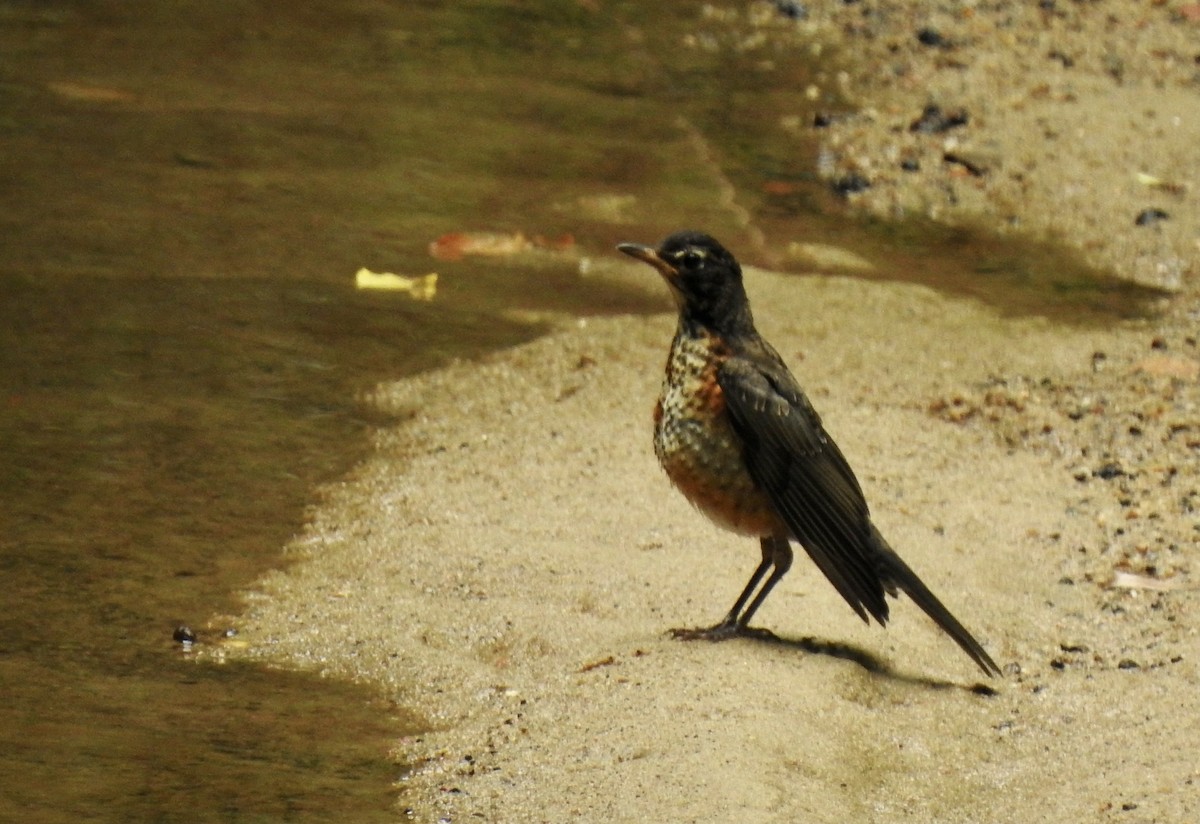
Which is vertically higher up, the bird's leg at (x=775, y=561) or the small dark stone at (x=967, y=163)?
the small dark stone at (x=967, y=163)

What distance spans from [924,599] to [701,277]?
1.08 m

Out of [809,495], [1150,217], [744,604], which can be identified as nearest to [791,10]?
[1150,217]

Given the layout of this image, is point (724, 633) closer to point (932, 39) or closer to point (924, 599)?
point (924, 599)

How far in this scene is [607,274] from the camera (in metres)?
8.19

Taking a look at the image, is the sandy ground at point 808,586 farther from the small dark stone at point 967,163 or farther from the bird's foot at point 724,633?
the small dark stone at point 967,163

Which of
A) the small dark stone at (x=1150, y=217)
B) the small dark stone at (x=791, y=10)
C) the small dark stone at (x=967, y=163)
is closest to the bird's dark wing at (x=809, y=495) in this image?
the small dark stone at (x=1150, y=217)

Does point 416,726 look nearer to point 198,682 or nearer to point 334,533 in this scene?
point 198,682

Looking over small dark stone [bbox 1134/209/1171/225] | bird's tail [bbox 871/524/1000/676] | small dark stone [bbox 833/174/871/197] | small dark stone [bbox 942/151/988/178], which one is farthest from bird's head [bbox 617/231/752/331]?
small dark stone [bbox 942/151/988/178]

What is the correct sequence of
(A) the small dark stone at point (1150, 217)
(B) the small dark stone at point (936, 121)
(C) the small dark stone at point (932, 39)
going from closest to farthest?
(A) the small dark stone at point (1150, 217) → (B) the small dark stone at point (936, 121) → (C) the small dark stone at point (932, 39)

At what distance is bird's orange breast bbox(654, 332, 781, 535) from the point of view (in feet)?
17.1

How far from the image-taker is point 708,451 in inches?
205

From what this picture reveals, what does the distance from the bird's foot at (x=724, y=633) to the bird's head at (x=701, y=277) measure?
82 cm

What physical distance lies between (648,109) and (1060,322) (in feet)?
9.86

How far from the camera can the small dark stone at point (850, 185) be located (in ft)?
31.1
